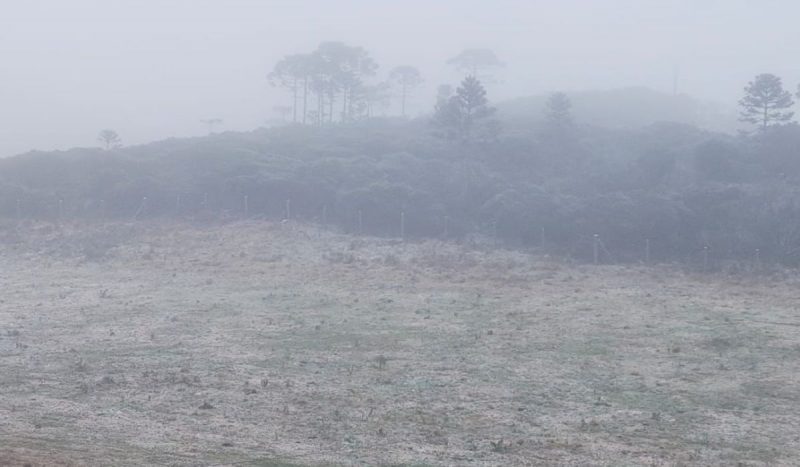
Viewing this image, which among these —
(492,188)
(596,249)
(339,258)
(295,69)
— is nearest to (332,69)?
(295,69)

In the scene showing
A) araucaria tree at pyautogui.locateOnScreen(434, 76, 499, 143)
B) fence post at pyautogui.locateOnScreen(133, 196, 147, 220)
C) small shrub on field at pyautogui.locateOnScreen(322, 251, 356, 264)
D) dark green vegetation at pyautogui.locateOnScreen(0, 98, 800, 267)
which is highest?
araucaria tree at pyautogui.locateOnScreen(434, 76, 499, 143)

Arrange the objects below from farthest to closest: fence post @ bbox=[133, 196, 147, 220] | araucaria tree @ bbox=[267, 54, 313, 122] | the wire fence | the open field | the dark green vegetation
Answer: araucaria tree @ bbox=[267, 54, 313, 122] → fence post @ bbox=[133, 196, 147, 220] → the dark green vegetation → the wire fence → the open field

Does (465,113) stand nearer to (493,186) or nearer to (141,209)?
(493,186)

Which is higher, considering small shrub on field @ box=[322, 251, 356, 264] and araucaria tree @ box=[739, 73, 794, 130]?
araucaria tree @ box=[739, 73, 794, 130]

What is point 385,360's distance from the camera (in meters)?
21.7

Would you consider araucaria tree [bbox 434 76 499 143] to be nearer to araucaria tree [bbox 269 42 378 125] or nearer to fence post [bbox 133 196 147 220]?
fence post [bbox 133 196 147 220]

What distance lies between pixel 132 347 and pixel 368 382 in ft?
25.0

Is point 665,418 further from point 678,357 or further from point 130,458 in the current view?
point 130,458

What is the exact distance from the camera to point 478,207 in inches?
1834

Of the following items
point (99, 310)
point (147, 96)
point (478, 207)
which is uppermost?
point (147, 96)

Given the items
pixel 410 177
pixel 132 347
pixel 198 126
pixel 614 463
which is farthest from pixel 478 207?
pixel 198 126

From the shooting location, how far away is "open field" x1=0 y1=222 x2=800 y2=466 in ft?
47.5

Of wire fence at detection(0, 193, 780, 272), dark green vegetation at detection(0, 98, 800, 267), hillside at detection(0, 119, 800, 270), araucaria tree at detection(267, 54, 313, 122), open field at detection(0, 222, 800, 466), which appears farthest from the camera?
araucaria tree at detection(267, 54, 313, 122)

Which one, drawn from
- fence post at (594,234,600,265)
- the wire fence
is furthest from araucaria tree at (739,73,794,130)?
fence post at (594,234,600,265)
